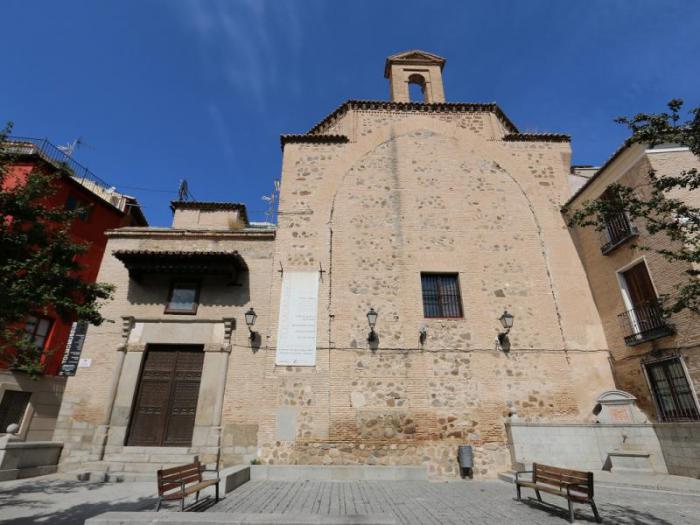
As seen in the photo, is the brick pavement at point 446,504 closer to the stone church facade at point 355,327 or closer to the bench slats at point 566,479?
the bench slats at point 566,479

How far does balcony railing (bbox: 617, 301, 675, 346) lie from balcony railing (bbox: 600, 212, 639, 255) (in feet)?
5.79

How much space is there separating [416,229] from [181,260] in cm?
720

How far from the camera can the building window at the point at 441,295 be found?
36.2ft

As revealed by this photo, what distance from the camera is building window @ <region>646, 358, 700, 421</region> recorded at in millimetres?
8328

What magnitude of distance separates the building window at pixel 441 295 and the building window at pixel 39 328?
12.6 m

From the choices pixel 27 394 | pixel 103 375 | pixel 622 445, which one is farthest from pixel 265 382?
pixel 622 445

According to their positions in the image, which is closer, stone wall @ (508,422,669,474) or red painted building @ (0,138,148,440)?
stone wall @ (508,422,669,474)

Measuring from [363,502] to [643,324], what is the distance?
843 centimetres

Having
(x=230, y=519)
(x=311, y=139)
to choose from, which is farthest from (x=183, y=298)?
(x=230, y=519)

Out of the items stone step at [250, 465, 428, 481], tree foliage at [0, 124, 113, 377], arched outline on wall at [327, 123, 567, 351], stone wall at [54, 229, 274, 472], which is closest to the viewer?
tree foliage at [0, 124, 113, 377]

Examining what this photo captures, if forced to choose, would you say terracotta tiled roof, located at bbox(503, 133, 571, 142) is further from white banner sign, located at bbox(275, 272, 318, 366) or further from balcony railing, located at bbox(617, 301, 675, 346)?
white banner sign, located at bbox(275, 272, 318, 366)

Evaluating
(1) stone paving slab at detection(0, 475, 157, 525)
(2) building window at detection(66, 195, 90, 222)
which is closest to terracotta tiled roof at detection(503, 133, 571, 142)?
(1) stone paving slab at detection(0, 475, 157, 525)

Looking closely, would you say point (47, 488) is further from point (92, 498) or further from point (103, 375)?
point (103, 375)

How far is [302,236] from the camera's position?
11.9 meters
